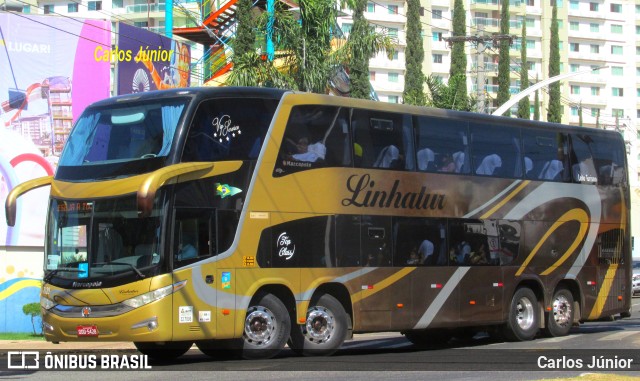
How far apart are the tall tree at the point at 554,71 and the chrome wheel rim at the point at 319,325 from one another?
60.4m

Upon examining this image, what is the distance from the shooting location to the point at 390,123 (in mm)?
18406

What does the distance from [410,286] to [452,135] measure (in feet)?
10.6

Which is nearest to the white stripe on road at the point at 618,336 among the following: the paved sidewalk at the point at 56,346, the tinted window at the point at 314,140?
the tinted window at the point at 314,140

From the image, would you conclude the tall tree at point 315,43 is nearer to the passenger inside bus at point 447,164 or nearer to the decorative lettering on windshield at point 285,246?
the passenger inside bus at point 447,164

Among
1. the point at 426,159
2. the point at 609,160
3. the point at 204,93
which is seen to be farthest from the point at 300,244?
the point at 609,160

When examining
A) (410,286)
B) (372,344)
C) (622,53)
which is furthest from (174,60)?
(622,53)

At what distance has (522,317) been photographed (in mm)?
21234

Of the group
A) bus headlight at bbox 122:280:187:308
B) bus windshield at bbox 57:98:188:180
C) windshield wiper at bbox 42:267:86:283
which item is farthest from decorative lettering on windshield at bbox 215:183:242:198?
windshield wiper at bbox 42:267:86:283

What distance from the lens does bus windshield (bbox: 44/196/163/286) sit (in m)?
14.9

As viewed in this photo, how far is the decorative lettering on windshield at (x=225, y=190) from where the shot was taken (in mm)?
15688

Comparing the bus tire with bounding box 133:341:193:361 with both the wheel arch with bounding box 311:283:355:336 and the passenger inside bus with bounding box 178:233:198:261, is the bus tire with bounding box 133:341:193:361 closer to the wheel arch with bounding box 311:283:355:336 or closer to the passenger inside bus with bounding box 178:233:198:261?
the passenger inside bus with bounding box 178:233:198:261

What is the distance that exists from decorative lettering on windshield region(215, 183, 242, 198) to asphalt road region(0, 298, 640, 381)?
269 cm

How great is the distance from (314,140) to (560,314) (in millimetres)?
8311

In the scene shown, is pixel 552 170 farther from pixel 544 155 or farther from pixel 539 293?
pixel 539 293
